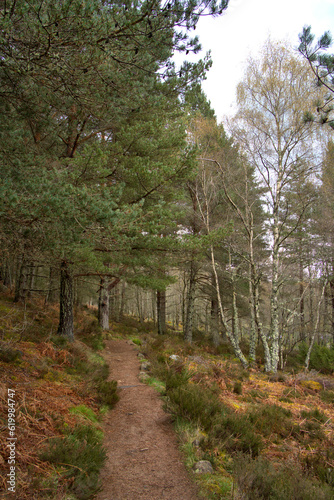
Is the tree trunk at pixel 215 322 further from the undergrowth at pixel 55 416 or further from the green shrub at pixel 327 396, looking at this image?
the undergrowth at pixel 55 416

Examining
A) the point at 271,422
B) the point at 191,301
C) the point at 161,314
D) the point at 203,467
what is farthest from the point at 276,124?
the point at 161,314

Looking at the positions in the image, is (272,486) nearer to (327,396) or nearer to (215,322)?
(327,396)

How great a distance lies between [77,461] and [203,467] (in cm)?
154

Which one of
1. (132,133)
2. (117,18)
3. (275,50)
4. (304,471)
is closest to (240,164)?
(275,50)

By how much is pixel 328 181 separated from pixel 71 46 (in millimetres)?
12214

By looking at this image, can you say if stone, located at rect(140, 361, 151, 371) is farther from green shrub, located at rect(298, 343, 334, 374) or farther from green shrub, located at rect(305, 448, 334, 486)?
green shrub, located at rect(298, 343, 334, 374)

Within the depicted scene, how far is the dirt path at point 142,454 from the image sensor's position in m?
2.94

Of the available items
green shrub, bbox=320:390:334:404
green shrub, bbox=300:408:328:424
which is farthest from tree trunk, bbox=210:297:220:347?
green shrub, bbox=300:408:328:424

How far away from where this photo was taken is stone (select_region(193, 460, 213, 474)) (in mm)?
3211

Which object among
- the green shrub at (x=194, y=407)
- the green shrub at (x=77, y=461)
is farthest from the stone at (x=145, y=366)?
the green shrub at (x=77, y=461)

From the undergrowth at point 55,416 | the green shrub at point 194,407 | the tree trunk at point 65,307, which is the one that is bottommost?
the green shrub at point 194,407

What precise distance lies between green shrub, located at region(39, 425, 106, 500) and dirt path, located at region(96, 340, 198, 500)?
25 centimetres

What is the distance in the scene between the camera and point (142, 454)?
3725 millimetres

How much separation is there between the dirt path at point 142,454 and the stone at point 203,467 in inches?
5.6
